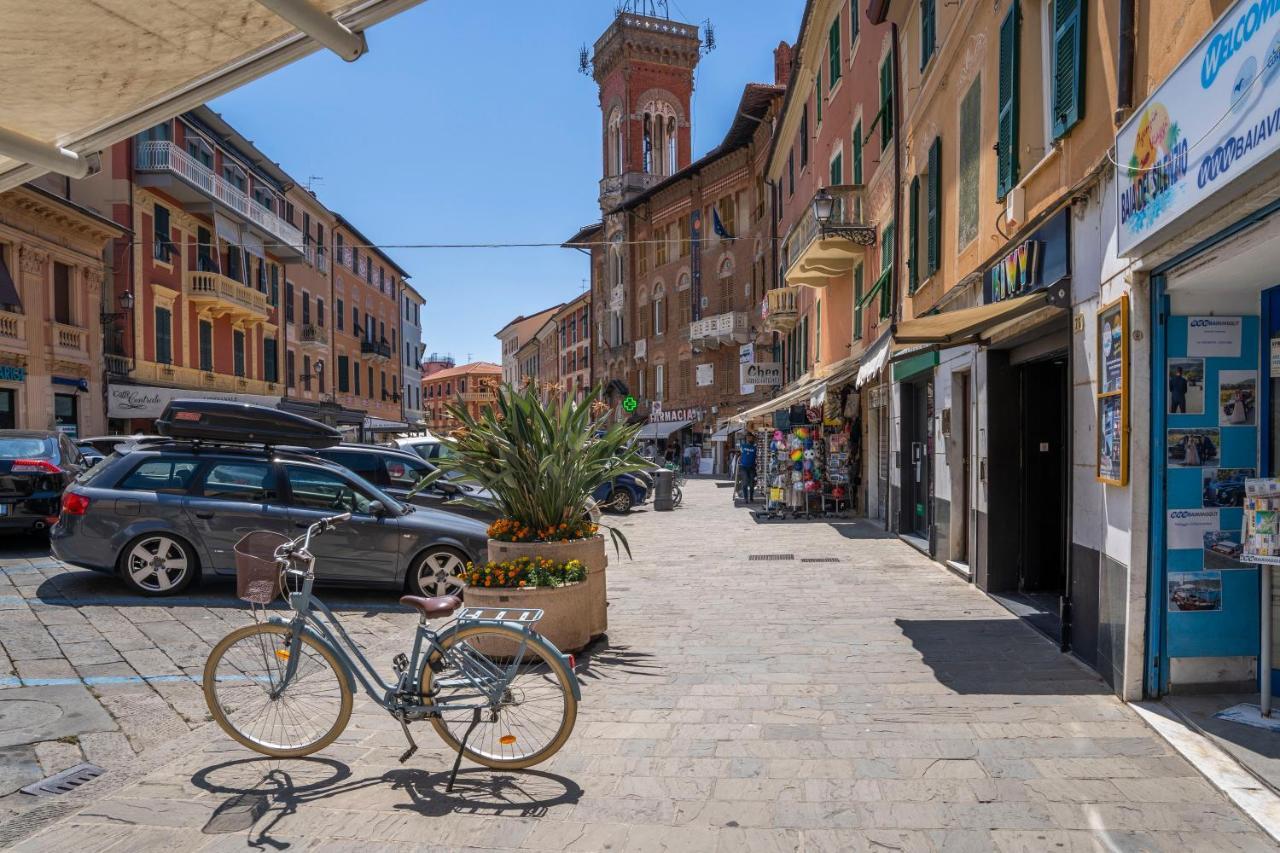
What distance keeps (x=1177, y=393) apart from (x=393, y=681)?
14.5ft

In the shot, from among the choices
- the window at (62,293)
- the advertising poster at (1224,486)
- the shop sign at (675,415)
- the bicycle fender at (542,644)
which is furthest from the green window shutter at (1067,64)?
the shop sign at (675,415)

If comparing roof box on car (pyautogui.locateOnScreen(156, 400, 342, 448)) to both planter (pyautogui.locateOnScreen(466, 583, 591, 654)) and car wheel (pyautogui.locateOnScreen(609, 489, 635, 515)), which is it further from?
car wheel (pyautogui.locateOnScreen(609, 489, 635, 515))

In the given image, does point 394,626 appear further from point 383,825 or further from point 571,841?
point 571,841

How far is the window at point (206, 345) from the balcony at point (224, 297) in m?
0.50

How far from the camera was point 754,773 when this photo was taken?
3.92m

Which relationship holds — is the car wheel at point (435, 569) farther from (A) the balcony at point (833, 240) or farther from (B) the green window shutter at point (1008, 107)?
(A) the balcony at point (833, 240)

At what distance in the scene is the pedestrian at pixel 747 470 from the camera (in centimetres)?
2048

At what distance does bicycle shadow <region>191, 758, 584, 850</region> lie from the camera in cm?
356

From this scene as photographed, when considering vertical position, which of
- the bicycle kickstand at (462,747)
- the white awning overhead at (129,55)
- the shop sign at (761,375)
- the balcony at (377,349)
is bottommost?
A: the bicycle kickstand at (462,747)

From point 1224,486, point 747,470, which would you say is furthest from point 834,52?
point 1224,486

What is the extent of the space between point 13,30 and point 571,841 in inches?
130

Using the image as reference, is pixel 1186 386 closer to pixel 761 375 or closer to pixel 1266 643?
pixel 1266 643

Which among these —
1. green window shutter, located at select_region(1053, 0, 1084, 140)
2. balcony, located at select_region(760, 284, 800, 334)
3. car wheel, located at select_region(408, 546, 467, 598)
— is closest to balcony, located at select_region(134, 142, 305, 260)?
balcony, located at select_region(760, 284, 800, 334)

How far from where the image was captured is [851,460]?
1703cm
